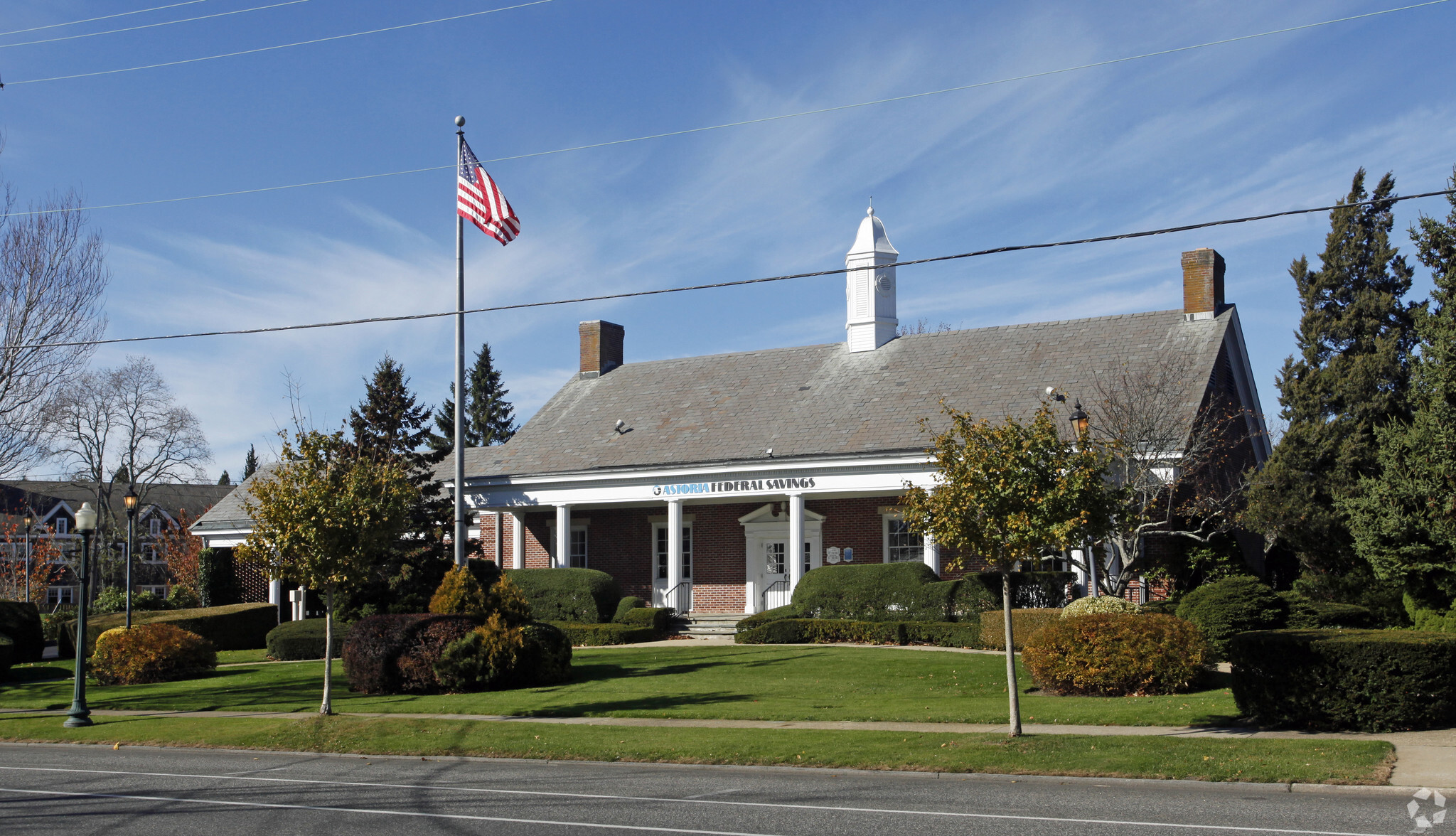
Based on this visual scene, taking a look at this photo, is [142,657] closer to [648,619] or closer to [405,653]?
[405,653]

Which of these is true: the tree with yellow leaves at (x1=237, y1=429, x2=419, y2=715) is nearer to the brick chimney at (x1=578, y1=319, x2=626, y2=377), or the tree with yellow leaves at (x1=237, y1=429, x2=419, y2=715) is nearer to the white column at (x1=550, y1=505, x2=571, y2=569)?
the white column at (x1=550, y1=505, x2=571, y2=569)

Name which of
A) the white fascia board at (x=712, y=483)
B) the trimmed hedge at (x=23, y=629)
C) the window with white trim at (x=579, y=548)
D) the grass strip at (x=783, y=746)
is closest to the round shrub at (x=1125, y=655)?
the grass strip at (x=783, y=746)

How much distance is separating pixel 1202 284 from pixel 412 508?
21283mm

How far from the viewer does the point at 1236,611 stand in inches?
722

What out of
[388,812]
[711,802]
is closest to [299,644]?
[388,812]

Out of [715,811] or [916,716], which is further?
[916,716]

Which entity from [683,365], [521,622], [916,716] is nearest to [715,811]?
[916,716]

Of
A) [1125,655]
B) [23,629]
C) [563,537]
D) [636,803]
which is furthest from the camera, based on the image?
[563,537]

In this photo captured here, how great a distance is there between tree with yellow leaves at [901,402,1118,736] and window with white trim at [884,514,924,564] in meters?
15.5

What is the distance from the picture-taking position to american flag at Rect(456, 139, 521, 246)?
23109mm

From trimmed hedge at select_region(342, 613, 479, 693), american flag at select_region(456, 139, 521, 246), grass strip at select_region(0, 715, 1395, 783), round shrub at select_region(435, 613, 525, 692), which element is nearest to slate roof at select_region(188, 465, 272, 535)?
american flag at select_region(456, 139, 521, 246)

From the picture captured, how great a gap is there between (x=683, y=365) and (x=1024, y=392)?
11.9 m

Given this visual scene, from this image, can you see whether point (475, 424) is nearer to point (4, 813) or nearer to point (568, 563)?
point (568, 563)

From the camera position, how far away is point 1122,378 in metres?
26.0
